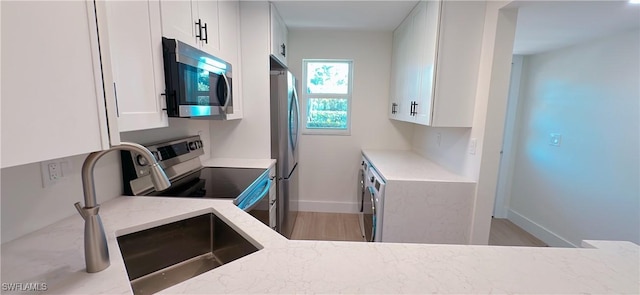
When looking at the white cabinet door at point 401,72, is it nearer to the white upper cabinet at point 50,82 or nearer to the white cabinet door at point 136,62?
the white cabinet door at point 136,62

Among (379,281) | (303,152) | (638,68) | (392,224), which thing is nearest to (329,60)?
(303,152)

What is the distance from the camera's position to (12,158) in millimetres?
528

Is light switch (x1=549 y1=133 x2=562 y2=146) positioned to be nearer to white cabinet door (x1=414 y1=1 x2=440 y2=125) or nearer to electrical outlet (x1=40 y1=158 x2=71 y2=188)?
white cabinet door (x1=414 y1=1 x2=440 y2=125)

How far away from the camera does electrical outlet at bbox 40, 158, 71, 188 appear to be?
1032 mm

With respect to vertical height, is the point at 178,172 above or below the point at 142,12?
below

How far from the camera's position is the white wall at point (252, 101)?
2314 mm

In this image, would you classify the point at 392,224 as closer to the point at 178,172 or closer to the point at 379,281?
the point at 379,281

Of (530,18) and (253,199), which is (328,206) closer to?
(253,199)

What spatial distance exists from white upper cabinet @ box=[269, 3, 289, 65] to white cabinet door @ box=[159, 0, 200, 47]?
0.86 metres

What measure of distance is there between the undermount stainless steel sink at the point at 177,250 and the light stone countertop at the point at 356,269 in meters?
0.10

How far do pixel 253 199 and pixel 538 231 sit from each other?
10.9 ft

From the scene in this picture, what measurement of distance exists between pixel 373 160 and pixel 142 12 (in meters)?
2.20

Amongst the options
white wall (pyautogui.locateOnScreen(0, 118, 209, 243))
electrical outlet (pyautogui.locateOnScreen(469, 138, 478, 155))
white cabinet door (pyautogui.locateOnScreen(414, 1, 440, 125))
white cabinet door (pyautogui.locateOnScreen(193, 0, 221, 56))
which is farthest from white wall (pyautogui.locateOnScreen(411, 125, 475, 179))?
white wall (pyautogui.locateOnScreen(0, 118, 209, 243))

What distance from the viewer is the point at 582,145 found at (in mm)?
2545
